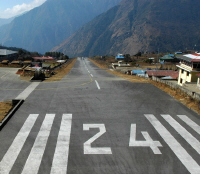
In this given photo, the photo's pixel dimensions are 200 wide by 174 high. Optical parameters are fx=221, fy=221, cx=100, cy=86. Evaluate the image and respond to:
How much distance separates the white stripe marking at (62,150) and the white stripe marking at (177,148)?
6222 mm

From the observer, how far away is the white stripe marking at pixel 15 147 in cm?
1101

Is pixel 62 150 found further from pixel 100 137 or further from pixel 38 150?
pixel 100 137

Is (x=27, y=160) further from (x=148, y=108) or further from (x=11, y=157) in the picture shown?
(x=148, y=108)

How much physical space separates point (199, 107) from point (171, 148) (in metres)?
8.97

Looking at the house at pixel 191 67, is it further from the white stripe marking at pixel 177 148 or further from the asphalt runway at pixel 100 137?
the white stripe marking at pixel 177 148

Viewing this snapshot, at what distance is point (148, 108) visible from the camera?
68.0ft

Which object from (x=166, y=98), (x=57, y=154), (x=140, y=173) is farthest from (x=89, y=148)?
(x=166, y=98)

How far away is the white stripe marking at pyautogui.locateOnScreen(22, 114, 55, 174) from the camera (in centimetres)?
1096

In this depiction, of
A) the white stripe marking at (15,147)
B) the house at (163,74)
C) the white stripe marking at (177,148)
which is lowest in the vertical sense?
the house at (163,74)

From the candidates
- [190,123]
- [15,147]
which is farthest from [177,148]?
[15,147]

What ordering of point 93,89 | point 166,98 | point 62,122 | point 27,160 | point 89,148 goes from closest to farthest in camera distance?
point 27,160, point 89,148, point 62,122, point 166,98, point 93,89

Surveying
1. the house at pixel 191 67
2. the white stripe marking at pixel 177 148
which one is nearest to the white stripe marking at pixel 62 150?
the white stripe marking at pixel 177 148

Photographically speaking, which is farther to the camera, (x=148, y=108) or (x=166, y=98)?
(x=166, y=98)

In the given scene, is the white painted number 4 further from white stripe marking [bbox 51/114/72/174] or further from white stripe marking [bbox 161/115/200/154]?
white stripe marking [bbox 161/115/200/154]
